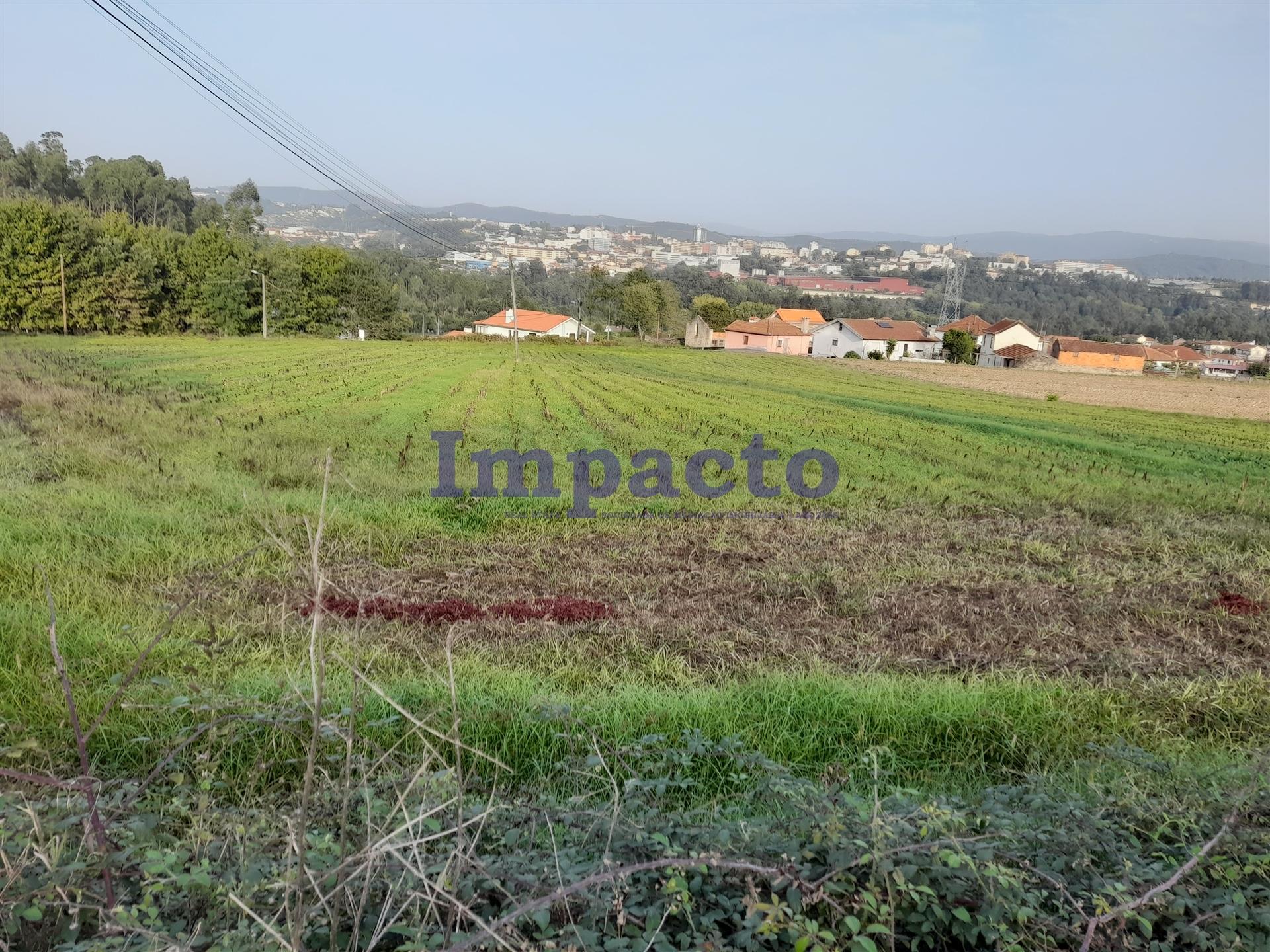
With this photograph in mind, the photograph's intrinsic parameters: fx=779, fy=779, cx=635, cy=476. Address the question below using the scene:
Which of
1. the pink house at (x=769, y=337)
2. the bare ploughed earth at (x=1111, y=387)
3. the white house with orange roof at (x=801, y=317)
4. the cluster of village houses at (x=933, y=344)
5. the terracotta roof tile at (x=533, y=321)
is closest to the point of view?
the bare ploughed earth at (x=1111, y=387)

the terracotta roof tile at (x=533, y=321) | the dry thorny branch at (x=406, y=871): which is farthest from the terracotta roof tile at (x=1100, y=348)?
the dry thorny branch at (x=406, y=871)

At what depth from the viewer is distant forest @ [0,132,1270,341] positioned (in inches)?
879

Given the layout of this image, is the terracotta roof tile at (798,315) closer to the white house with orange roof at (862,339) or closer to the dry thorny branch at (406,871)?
the white house with orange roof at (862,339)

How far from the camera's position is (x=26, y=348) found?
59.2 feet

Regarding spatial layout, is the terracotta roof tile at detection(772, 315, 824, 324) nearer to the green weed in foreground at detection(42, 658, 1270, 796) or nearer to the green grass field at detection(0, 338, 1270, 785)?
the green grass field at detection(0, 338, 1270, 785)

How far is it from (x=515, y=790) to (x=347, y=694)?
47.5 inches

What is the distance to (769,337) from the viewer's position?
67.8 metres

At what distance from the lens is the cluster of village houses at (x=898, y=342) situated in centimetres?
5875

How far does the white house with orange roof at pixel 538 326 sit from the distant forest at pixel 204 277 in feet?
3.23

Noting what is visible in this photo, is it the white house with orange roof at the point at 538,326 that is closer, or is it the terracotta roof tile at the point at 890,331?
the white house with orange roof at the point at 538,326

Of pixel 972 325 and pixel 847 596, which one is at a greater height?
pixel 972 325

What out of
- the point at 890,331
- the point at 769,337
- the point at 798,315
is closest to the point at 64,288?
the point at 769,337

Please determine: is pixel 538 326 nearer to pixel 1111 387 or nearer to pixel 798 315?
pixel 798 315

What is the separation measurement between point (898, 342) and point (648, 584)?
7447cm
